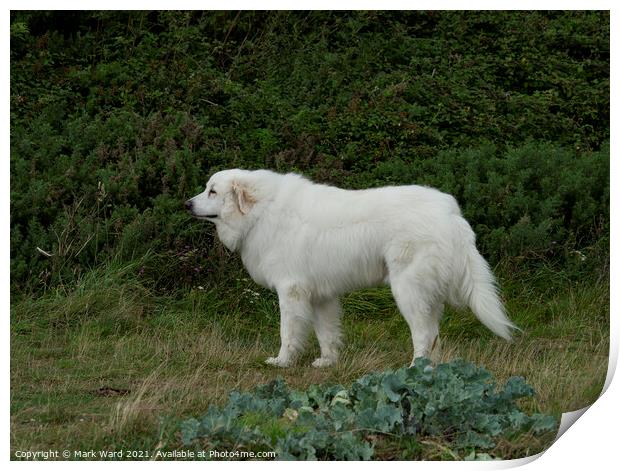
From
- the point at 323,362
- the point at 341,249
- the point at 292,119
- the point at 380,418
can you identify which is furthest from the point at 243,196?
the point at 380,418

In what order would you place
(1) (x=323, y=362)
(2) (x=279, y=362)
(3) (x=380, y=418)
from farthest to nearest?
(1) (x=323, y=362) → (2) (x=279, y=362) → (3) (x=380, y=418)

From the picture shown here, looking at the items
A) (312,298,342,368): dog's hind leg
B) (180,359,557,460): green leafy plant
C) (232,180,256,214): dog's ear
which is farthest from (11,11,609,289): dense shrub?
(180,359,557,460): green leafy plant

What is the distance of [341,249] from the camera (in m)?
6.60

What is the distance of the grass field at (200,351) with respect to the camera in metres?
5.30

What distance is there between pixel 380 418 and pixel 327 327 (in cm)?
207

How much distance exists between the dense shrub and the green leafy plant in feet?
10.7

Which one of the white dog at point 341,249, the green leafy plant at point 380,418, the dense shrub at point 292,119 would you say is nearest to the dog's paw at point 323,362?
the white dog at point 341,249

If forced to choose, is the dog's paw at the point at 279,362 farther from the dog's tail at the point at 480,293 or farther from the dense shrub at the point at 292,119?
the dense shrub at the point at 292,119

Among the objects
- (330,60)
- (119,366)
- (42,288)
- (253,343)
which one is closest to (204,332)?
(253,343)

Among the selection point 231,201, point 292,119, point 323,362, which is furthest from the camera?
point 292,119

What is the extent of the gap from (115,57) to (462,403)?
17.9 feet

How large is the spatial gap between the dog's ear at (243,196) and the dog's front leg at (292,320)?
2.33 feet

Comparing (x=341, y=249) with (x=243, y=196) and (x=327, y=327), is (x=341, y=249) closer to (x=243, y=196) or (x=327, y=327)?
(x=327, y=327)

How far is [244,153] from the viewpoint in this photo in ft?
29.6
